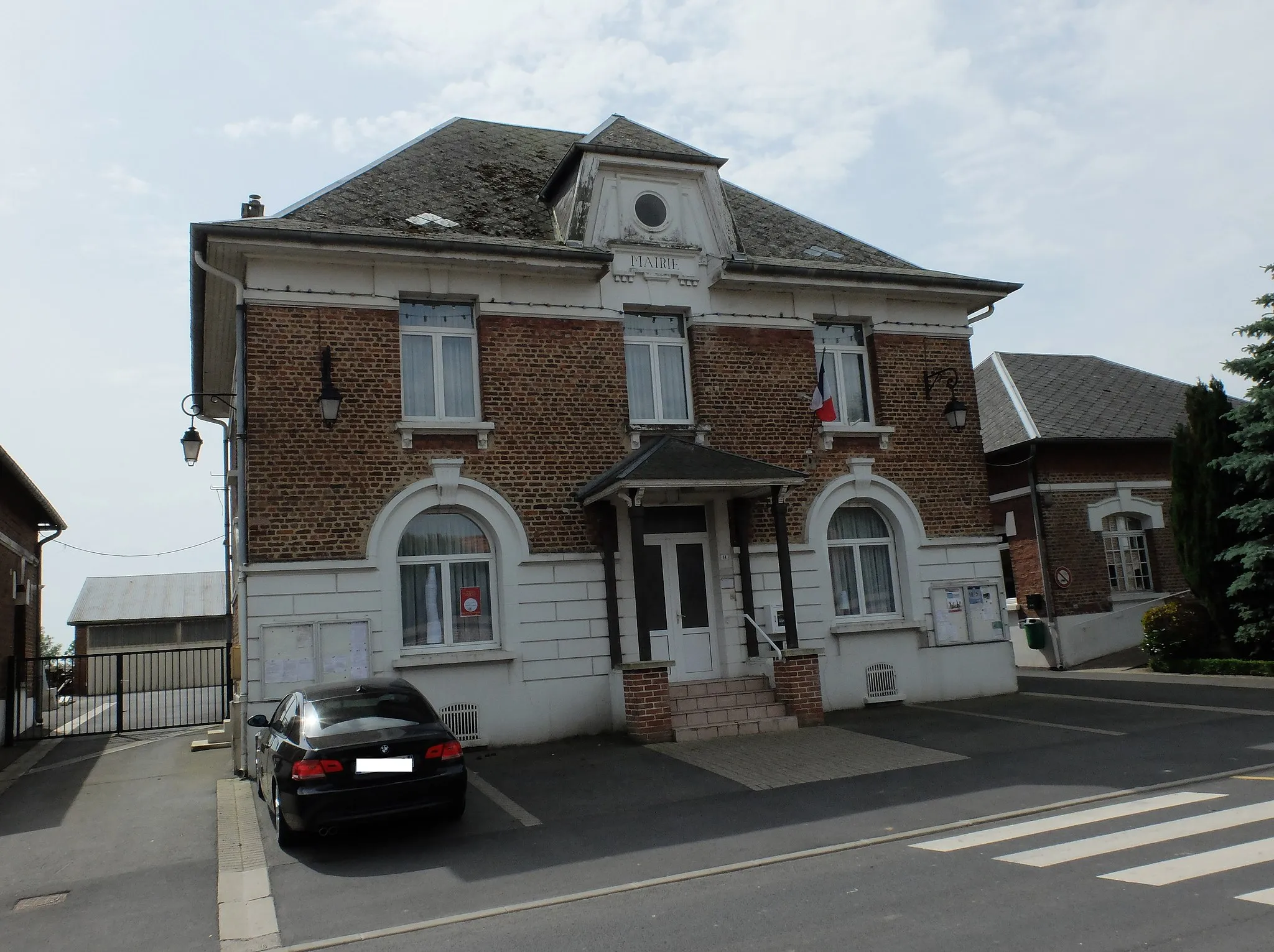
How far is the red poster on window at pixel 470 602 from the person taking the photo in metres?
13.6

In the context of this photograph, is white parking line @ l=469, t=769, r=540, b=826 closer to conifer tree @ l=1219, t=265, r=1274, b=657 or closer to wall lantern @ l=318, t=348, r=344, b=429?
wall lantern @ l=318, t=348, r=344, b=429

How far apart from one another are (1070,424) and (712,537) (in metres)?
11.3

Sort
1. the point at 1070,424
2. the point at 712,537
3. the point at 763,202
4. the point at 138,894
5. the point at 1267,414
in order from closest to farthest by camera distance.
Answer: the point at 138,894 < the point at 712,537 < the point at 1267,414 < the point at 763,202 < the point at 1070,424

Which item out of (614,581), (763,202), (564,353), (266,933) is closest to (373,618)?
(614,581)

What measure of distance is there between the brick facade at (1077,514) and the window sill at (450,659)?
1311 centimetres

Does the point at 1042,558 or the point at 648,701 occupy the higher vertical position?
the point at 1042,558

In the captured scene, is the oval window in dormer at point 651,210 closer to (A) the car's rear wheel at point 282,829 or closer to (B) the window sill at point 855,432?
(B) the window sill at point 855,432

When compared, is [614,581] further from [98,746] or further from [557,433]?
[98,746]

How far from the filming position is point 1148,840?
6.89m

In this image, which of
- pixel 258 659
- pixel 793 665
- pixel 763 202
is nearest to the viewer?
pixel 258 659

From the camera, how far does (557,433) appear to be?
14.3 metres

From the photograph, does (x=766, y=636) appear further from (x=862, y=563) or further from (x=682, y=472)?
(x=862, y=563)

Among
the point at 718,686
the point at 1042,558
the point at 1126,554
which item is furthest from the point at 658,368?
the point at 1126,554

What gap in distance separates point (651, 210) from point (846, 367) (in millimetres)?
4123
